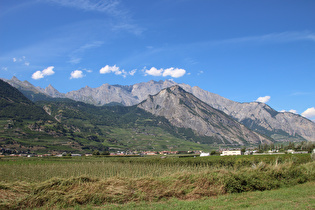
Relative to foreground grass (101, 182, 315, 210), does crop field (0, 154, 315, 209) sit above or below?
above

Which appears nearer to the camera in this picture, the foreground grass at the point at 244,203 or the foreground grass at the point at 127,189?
the foreground grass at the point at 244,203

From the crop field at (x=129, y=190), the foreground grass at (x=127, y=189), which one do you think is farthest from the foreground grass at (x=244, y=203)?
the foreground grass at (x=127, y=189)

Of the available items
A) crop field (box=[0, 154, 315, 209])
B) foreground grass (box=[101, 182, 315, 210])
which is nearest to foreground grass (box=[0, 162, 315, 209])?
crop field (box=[0, 154, 315, 209])

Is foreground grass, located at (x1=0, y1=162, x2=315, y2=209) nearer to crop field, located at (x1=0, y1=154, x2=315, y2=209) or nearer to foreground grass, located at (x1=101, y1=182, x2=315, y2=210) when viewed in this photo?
crop field, located at (x1=0, y1=154, x2=315, y2=209)

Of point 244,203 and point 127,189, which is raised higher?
point 127,189

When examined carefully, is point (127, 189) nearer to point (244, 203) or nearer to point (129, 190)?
point (129, 190)

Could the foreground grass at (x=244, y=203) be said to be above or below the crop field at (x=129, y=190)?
below

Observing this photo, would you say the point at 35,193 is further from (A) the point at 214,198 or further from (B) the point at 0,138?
(B) the point at 0,138

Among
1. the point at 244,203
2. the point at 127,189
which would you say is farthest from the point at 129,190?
the point at 244,203

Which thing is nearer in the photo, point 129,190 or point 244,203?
point 244,203

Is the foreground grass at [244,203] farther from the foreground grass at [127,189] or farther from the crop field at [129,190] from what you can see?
the foreground grass at [127,189]

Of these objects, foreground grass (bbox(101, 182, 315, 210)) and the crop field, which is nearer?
foreground grass (bbox(101, 182, 315, 210))

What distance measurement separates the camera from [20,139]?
198125mm

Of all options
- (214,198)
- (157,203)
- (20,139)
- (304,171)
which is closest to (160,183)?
(157,203)
